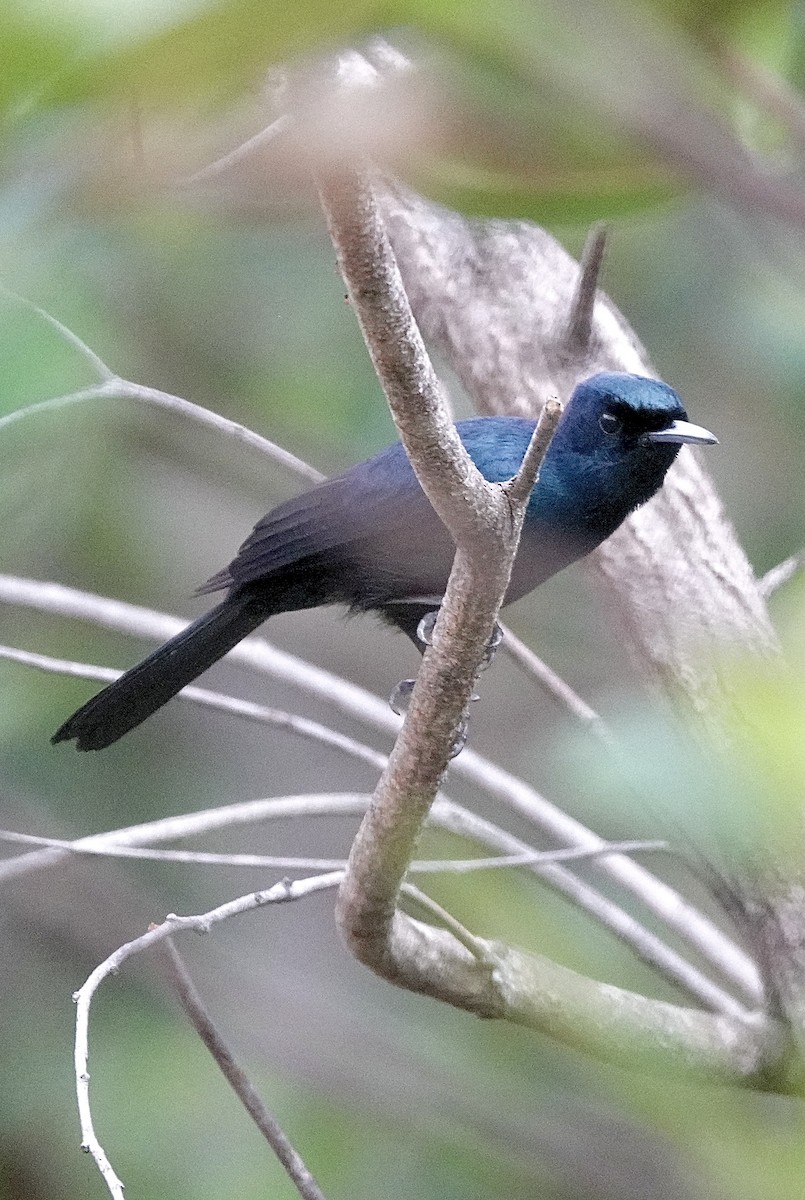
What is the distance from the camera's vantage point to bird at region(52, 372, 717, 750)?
3.15 meters

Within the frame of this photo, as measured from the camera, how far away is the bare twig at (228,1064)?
86.5 inches

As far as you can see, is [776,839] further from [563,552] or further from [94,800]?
[94,800]

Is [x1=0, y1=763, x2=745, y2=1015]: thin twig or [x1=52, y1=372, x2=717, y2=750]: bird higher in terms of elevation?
[x1=52, y1=372, x2=717, y2=750]: bird

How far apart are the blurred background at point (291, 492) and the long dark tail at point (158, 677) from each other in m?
0.36

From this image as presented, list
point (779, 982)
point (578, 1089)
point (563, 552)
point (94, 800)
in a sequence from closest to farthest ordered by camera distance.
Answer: point (779, 982) < point (563, 552) < point (578, 1089) < point (94, 800)

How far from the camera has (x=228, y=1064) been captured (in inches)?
89.6

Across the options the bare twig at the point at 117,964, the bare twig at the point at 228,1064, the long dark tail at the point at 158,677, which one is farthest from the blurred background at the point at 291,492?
the bare twig at the point at 228,1064

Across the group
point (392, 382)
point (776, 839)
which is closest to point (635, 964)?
point (392, 382)

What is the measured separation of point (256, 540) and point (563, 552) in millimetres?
714

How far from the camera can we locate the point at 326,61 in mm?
436

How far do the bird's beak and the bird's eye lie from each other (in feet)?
0.25

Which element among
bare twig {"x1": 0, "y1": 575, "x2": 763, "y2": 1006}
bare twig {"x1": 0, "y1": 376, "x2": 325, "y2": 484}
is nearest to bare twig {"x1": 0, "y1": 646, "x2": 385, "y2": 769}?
bare twig {"x1": 0, "y1": 575, "x2": 763, "y2": 1006}

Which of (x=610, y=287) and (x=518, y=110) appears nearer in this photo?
(x=518, y=110)

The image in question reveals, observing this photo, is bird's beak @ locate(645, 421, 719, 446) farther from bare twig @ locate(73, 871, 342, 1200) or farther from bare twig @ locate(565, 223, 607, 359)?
bare twig @ locate(73, 871, 342, 1200)
